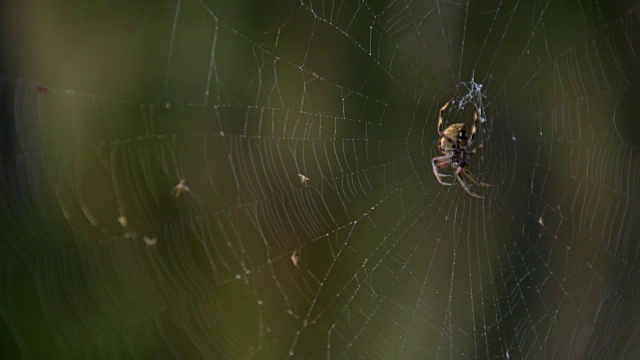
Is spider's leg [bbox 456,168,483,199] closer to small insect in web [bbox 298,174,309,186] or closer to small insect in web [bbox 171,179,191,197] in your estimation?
small insect in web [bbox 298,174,309,186]

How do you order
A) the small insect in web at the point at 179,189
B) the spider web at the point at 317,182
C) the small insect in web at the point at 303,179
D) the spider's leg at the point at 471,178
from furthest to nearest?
the spider's leg at the point at 471,178
the small insect in web at the point at 303,179
the small insect in web at the point at 179,189
the spider web at the point at 317,182

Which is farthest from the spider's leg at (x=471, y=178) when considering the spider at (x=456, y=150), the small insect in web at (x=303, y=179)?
the small insect in web at (x=303, y=179)

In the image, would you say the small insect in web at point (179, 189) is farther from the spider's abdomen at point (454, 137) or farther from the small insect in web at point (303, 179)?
the spider's abdomen at point (454, 137)

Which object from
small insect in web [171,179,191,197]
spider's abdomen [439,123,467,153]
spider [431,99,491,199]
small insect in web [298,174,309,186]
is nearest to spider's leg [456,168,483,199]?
spider [431,99,491,199]

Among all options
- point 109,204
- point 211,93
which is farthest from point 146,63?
point 109,204

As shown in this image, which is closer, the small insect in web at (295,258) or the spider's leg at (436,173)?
the small insect in web at (295,258)
